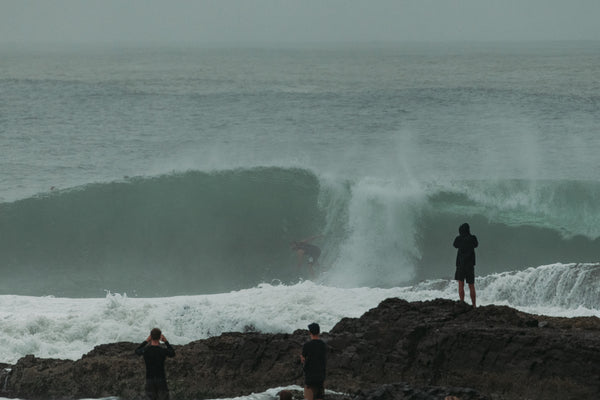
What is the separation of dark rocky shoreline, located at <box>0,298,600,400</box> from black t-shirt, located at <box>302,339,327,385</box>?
54cm

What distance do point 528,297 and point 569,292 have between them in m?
0.76

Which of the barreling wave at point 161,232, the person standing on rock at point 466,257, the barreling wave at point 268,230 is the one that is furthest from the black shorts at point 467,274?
the barreling wave at point 161,232

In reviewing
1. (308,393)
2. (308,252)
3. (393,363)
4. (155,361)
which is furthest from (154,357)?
(308,252)

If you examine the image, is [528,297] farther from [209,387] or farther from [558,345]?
[209,387]

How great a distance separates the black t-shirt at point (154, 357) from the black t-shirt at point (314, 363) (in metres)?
1.51

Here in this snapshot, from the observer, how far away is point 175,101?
52.5 m

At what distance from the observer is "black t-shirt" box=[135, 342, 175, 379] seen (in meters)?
8.83

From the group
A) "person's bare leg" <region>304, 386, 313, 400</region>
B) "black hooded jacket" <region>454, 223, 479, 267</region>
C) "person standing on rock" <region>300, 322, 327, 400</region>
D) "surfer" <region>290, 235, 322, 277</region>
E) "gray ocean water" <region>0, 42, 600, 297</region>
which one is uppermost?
"gray ocean water" <region>0, 42, 600, 297</region>

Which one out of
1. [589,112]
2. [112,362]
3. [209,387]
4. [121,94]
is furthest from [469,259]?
[121,94]

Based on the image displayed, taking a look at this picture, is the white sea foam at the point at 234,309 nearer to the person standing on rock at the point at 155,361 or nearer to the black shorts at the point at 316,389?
the person standing on rock at the point at 155,361

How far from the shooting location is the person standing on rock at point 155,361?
8828 mm

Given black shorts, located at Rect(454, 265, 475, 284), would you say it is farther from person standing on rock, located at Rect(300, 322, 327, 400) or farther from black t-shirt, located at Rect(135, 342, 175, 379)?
black t-shirt, located at Rect(135, 342, 175, 379)

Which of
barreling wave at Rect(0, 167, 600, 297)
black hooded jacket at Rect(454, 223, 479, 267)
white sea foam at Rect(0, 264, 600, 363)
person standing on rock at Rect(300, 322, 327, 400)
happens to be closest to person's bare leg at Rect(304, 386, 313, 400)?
person standing on rock at Rect(300, 322, 327, 400)

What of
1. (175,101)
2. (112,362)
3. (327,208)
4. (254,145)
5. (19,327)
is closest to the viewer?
(112,362)
